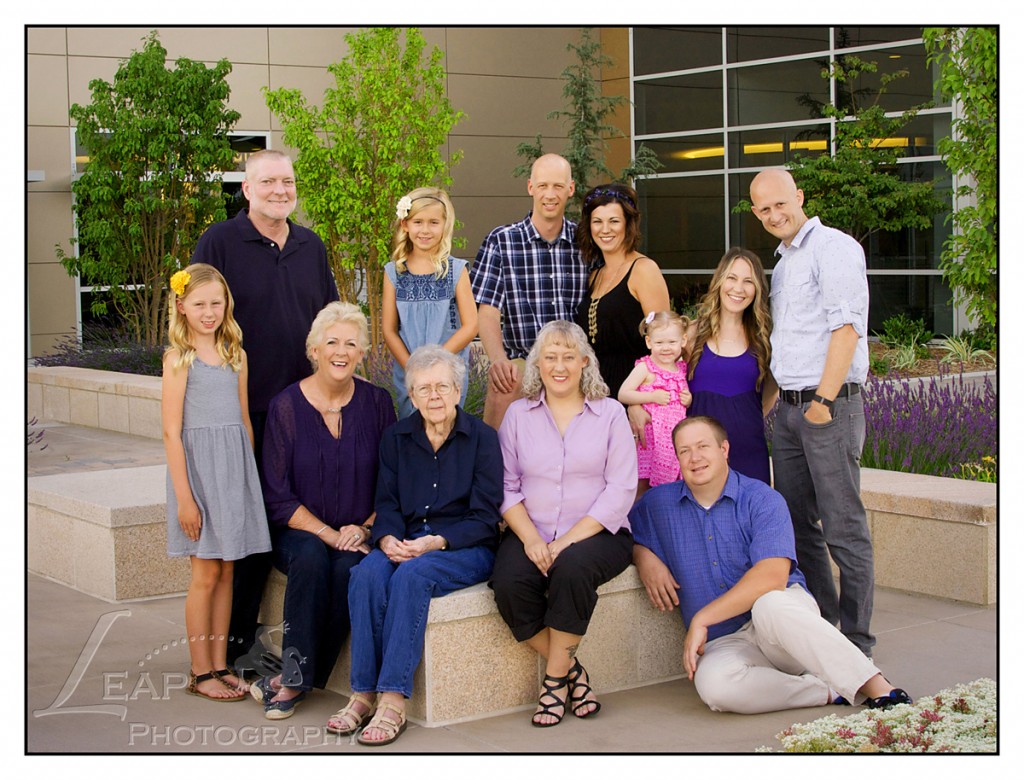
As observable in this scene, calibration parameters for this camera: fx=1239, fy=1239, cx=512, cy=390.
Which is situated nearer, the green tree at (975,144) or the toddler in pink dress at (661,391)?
the toddler in pink dress at (661,391)

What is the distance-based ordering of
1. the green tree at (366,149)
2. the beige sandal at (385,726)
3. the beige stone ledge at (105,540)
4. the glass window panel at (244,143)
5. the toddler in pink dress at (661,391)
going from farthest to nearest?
the glass window panel at (244,143) < the green tree at (366,149) < the beige stone ledge at (105,540) < the toddler in pink dress at (661,391) < the beige sandal at (385,726)

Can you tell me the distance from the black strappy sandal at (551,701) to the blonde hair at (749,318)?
1.44 meters

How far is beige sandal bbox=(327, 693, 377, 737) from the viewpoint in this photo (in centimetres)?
434

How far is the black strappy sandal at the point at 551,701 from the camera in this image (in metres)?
4.46

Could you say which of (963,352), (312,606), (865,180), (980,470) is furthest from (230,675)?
(865,180)

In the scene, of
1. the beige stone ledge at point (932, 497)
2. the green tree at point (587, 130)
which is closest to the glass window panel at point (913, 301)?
the green tree at point (587, 130)

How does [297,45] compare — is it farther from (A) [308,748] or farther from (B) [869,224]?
A: (A) [308,748]

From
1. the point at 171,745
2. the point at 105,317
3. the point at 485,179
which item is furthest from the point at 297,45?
the point at 171,745

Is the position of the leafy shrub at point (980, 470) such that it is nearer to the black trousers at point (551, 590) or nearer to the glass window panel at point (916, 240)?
the black trousers at point (551, 590)

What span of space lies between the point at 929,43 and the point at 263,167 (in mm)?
7498

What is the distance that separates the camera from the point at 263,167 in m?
5.00

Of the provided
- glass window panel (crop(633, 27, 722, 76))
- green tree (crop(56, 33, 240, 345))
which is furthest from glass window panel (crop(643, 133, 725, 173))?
green tree (crop(56, 33, 240, 345))

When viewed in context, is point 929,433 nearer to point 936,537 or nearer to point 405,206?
point 936,537

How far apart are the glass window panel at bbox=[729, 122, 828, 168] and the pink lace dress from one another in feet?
48.0
